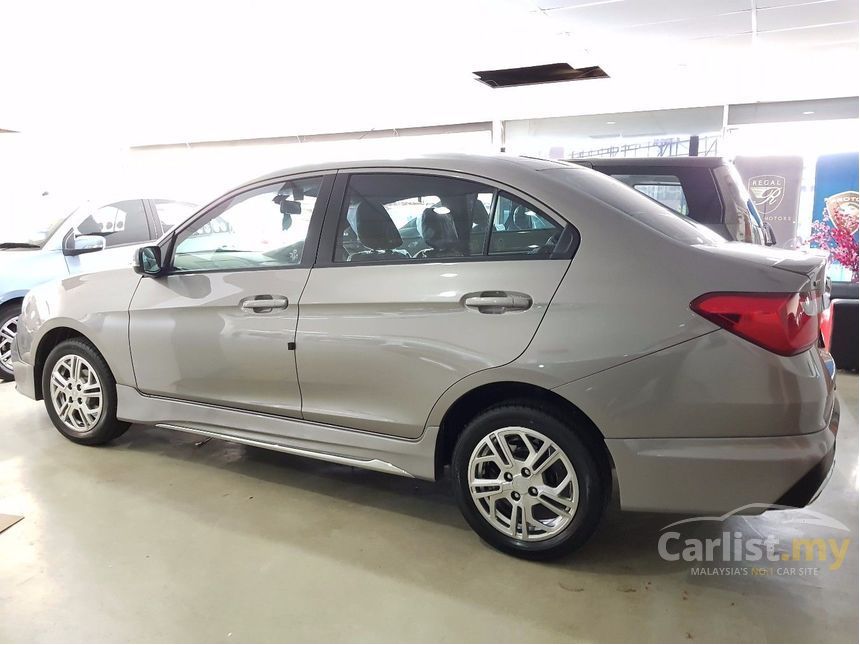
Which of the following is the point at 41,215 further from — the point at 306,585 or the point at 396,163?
the point at 306,585

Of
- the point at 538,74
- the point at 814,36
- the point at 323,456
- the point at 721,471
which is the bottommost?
the point at 323,456

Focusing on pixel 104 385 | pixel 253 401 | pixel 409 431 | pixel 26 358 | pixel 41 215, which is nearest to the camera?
pixel 409 431

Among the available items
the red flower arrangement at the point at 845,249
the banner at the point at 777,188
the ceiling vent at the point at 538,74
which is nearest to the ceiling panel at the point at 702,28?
the ceiling vent at the point at 538,74

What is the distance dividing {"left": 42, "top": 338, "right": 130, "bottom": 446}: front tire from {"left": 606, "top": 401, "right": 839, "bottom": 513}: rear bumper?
7.96 ft

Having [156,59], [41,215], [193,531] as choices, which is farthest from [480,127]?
[193,531]

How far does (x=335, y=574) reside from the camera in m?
2.17

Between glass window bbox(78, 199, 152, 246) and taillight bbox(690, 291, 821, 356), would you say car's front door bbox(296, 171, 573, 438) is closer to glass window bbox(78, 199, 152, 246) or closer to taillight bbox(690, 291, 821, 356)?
taillight bbox(690, 291, 821, 356)

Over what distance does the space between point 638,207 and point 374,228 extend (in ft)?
3.13

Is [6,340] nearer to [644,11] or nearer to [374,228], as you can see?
[374,228]

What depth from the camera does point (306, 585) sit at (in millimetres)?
2105

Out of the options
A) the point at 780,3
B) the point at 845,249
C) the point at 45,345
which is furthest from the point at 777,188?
the point at 45,345

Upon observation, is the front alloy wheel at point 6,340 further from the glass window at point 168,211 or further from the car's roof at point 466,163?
the car's roof at point 466,163

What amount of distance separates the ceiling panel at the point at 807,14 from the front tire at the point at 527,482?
445 cm

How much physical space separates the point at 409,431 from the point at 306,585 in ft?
2.00
